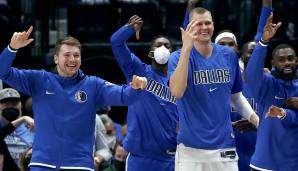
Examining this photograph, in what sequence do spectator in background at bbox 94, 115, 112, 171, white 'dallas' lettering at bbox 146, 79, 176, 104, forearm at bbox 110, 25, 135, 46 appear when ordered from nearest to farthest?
white 'dallas' lettering at bbox 146, 79, 176, 104, forearm at bbox 110, 25, 135, 46, spectator in background at bbox 94, 115, 112, 171

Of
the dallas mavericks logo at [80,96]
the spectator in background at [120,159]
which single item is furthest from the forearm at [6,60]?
the spectator in background at [120,159]

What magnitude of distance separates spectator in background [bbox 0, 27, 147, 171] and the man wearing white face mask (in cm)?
76

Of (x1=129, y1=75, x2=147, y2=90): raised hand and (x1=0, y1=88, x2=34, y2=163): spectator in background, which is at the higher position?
(x1=129, y1=75, x2=147, y2=90): raised hand

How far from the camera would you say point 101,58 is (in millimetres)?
12539

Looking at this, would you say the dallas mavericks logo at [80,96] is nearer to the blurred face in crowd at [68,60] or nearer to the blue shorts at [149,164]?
the blurred face in crowd at [68,60]

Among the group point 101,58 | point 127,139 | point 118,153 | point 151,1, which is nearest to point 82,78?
point 127,139

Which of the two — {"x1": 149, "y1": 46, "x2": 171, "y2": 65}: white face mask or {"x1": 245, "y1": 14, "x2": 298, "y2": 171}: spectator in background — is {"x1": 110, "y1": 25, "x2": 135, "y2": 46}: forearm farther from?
{"x1": 245, "y1": 14, "x2": 298, "y2": 171}: spectator in background

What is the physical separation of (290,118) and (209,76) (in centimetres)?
113

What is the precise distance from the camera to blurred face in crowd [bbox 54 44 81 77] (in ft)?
24.6

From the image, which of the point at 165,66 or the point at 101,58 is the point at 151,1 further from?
the point at 165,66

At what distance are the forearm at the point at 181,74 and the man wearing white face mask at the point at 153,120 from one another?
142 centimetres

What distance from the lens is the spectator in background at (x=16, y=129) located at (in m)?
9.27

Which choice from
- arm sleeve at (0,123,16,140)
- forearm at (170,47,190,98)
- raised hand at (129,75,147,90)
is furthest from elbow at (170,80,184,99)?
arm sleeve at (0,123,16,140)

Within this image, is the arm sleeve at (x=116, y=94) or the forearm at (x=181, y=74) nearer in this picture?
the forearm at (x=181, y=74)
